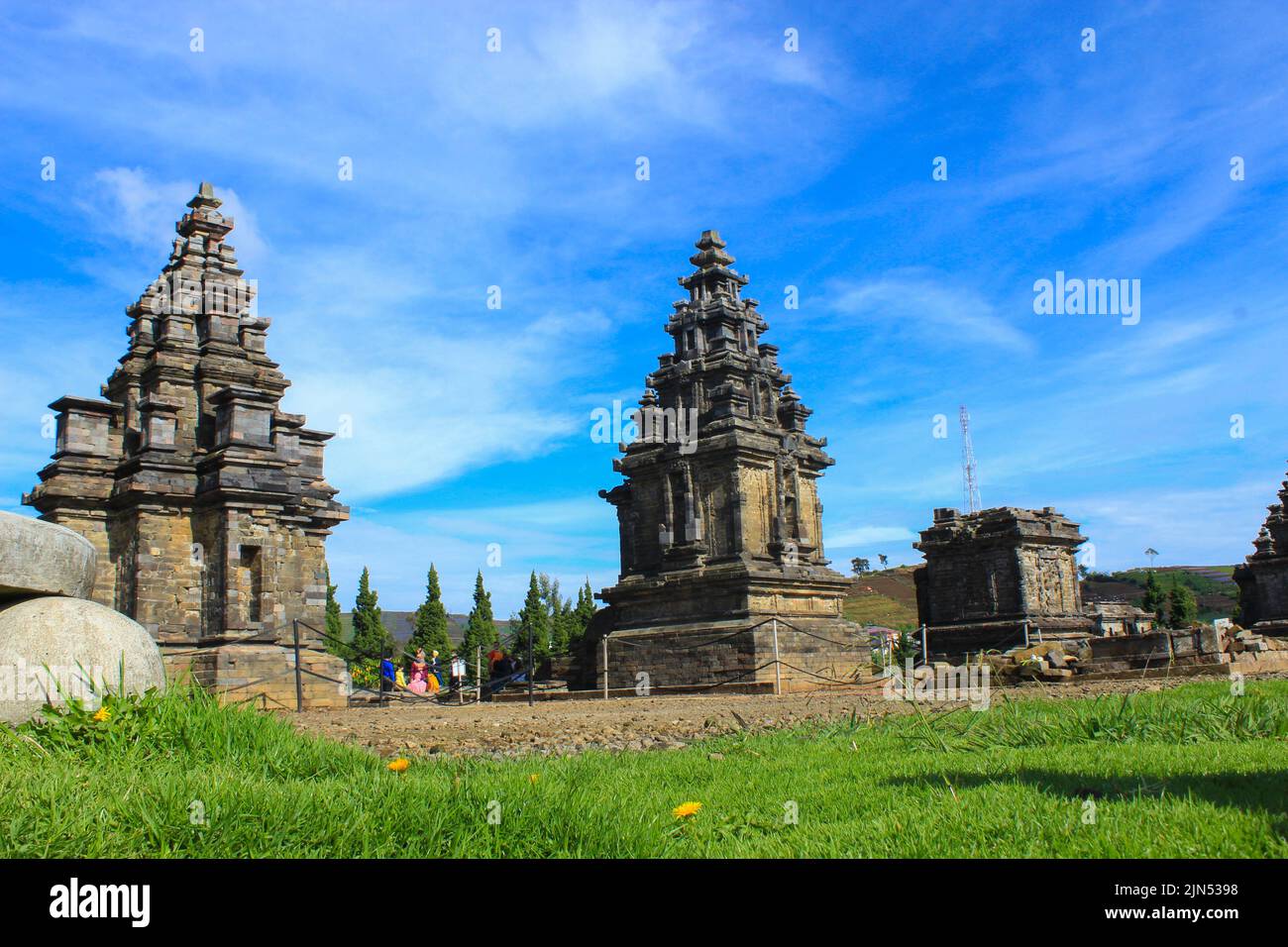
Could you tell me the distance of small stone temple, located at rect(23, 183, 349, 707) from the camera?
60.2 ft

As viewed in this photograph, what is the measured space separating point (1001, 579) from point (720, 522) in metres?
12.3

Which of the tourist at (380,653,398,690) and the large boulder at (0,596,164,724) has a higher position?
the large boulder at (0,596,164,724)

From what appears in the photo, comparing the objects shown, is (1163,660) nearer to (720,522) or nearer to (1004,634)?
(720,522)

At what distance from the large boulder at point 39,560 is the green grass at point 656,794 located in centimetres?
123

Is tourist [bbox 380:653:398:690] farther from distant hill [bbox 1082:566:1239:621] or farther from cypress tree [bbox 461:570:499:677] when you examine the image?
distant hill [bbox 1082:566:1239:621]

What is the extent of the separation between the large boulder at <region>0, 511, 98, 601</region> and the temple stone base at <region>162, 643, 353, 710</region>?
1021 cm

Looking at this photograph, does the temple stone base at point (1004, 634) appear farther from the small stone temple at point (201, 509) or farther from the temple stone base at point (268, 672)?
the small stone temple at point (201, 509)

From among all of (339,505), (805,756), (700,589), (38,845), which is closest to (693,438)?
(700,589)

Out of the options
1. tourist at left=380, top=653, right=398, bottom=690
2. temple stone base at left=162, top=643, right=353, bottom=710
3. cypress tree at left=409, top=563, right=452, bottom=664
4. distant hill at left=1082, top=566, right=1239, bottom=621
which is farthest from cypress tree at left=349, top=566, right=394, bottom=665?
distant hill at left=1082, top=566, right=1239, bottom=621

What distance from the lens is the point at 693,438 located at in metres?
26.7

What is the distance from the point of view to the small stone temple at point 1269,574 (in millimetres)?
35562

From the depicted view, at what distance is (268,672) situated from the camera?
17.9m
